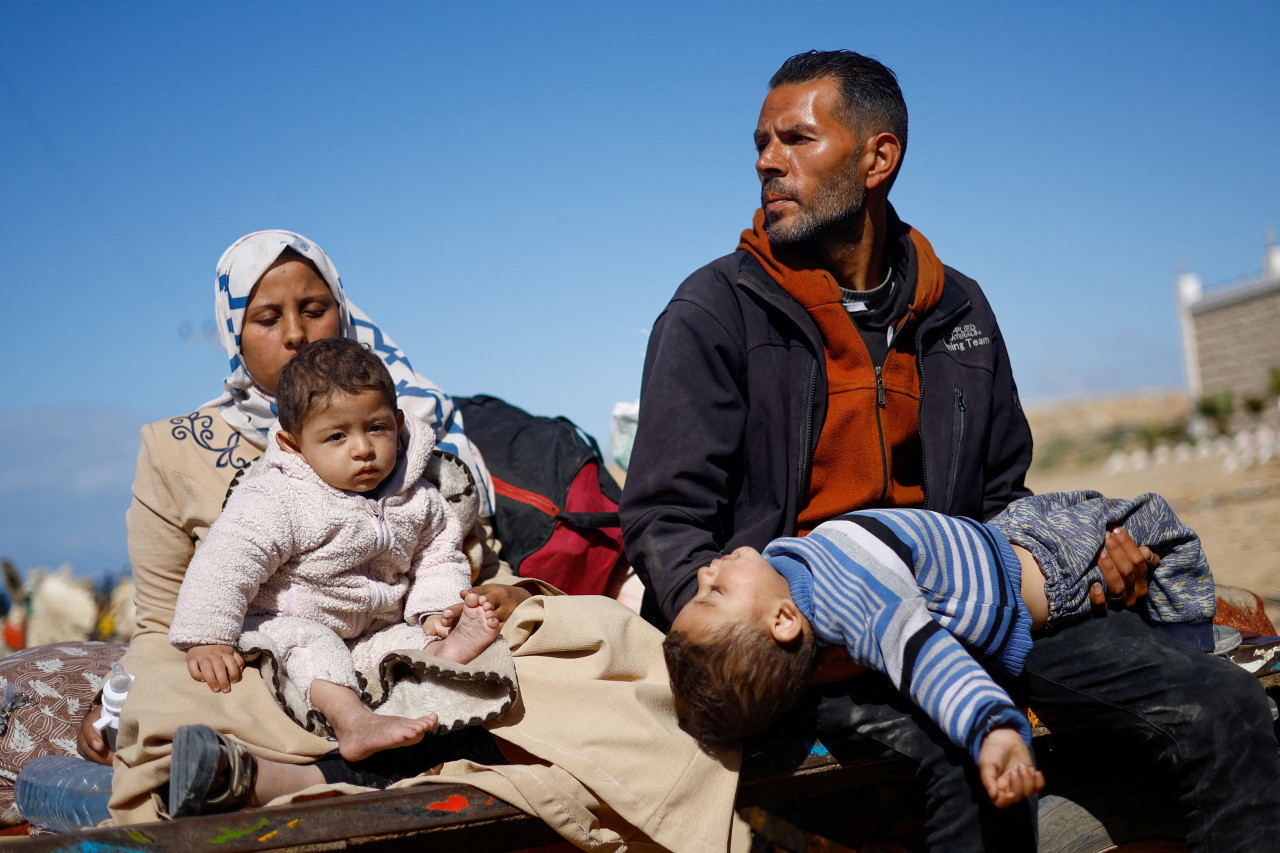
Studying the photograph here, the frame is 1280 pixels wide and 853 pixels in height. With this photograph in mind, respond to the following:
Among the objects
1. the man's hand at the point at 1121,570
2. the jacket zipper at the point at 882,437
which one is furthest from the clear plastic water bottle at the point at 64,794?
the man's hand at the point at 1121,570

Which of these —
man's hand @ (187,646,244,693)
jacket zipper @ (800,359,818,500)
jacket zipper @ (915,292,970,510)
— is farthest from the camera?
jacket zipper @ (915,292,970,510)

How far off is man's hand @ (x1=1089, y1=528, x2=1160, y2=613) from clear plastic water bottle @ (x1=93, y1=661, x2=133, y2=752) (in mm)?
2586

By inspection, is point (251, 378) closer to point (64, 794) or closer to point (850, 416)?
point (64, 794)

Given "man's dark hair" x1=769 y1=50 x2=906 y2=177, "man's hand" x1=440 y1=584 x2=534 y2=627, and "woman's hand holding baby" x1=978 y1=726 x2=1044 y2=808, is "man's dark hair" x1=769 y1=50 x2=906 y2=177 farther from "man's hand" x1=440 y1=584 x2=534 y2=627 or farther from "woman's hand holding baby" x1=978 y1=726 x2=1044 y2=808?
"woman's hand holding baby" x1=978 y1=726 x2=1044 y2=808

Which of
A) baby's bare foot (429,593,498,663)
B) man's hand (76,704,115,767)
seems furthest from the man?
man's hand (76,704,115,767)

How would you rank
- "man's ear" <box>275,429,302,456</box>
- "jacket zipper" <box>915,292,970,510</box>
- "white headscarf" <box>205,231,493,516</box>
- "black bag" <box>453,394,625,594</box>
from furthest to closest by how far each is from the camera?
"black bag" <box>453,394,625,594</box>, "white headscarf" <box>205,231,493,516</box>, "jacket zipper" <box>915,292,970,510</box>, "man's ear" <box>275,429,302,456</box>

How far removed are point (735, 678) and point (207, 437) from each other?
75.7 inches

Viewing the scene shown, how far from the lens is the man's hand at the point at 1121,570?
258cm

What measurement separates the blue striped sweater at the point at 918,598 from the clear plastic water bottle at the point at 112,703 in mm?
1728

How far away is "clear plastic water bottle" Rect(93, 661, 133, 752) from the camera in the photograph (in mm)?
2490

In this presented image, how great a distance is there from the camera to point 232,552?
240 cm

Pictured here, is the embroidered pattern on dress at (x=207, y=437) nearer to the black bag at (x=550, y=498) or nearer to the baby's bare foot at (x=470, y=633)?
the black bag at (x=550, y=498)

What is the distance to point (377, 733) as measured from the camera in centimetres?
215

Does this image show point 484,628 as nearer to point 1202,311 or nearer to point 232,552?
point 232,552
